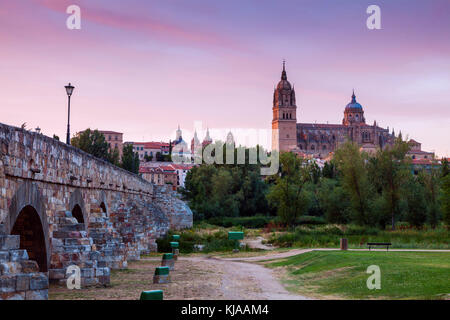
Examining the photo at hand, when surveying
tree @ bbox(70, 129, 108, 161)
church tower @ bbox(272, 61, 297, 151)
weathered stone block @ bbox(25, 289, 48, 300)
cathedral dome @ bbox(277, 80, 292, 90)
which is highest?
cathedral dome @ bbox(277, 80, 292, 90)

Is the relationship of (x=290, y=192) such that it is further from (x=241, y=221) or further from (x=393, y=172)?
(x=241, y=221)

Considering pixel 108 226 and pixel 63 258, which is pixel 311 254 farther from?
pixel 63 258

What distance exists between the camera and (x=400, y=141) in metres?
51.5

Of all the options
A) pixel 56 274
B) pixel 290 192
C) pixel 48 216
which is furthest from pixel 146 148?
pixel 56 274

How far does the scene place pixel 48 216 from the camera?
559 inches

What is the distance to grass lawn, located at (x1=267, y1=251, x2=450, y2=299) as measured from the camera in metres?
14.4

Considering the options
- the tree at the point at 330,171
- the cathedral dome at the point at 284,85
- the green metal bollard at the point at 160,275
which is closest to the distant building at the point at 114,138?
the cathedral dome at the point at 284,85

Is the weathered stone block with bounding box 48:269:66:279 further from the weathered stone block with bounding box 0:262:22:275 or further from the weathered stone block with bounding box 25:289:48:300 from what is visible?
the weathered stone block with bounding box 0:262:22:275

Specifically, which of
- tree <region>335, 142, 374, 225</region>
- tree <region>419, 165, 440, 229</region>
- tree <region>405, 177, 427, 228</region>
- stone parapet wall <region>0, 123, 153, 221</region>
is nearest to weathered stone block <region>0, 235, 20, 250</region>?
stone parapet wall <region>0, 123, 153, 221</region>

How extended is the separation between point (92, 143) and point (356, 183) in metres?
39.4

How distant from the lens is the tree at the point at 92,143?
74.1 m

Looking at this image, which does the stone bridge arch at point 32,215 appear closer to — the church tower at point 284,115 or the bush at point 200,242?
the bush at point 200,242

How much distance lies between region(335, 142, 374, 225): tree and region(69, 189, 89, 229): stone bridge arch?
Result: 35.7 m
